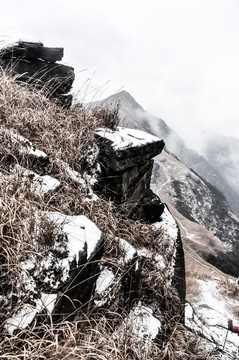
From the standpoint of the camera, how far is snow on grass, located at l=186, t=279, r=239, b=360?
5.76 meters

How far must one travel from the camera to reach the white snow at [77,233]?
2.31 metres

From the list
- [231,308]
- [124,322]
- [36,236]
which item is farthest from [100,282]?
[231,308]

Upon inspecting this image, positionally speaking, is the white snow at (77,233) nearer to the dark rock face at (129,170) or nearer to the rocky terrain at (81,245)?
the rocky terrain at (81,245)

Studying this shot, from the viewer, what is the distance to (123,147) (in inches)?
178

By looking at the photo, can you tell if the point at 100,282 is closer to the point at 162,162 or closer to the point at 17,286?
the point at 17,286

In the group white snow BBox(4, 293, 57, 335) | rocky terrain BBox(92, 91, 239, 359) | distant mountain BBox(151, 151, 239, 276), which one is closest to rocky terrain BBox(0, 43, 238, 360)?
white snow BBox(4, 293, 57, 335)

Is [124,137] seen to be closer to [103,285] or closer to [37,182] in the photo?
[37,182]

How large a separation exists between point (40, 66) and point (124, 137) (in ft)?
10.3

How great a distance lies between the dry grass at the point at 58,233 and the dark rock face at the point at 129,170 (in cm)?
28

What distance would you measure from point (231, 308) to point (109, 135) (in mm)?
8386

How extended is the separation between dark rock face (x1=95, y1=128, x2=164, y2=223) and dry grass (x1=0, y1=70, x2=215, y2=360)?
0.93 ft

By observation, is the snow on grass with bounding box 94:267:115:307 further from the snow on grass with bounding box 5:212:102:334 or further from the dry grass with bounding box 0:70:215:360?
the dry grass with bounding box 0:70:215:360

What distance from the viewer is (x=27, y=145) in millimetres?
3408

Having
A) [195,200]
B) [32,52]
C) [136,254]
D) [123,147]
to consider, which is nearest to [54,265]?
[136,254]
